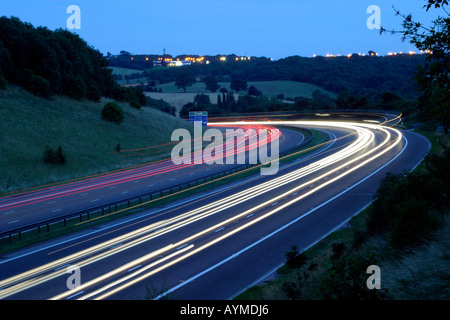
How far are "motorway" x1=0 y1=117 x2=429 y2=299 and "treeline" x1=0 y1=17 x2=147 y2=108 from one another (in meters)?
40.6

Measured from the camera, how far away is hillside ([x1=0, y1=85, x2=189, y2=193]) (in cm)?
3981

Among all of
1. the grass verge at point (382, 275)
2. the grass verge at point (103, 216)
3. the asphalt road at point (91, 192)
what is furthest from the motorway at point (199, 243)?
the asphalt road at point (91, 192)

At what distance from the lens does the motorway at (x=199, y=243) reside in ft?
45.3

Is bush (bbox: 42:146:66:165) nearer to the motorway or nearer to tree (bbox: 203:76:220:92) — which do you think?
the motorway

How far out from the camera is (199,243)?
1855 centimetres

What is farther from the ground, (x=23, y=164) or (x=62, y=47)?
(x=62, y=47)

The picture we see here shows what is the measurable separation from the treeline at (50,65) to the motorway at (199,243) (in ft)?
133

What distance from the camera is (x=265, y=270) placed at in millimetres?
15055

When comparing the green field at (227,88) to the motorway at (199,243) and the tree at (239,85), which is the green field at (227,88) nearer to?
the tree at (239,85)

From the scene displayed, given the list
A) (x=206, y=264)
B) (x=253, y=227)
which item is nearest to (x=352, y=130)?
(x=253, y=227)

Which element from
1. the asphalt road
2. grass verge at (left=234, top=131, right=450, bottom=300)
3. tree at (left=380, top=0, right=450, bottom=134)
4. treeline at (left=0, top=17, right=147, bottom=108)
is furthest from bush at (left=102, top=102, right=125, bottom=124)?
tree at (left=380, top=0, right=450, bottom=134)

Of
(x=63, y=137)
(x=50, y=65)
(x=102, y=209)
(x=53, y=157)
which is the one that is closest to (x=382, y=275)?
(x=102, y=209)
